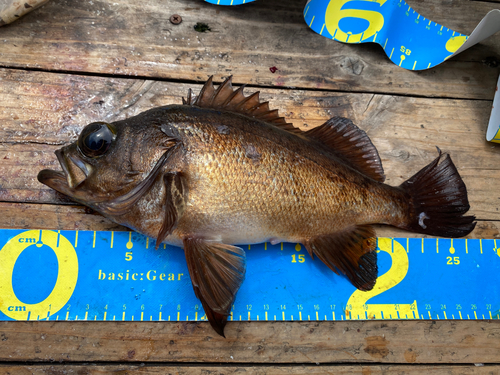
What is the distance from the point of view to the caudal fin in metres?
1.66

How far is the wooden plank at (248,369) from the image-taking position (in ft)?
4.92

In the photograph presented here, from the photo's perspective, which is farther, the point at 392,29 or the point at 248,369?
the point at 392,29

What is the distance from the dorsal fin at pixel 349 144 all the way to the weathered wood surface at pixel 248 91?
0.22 m

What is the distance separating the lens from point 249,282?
1658 mm

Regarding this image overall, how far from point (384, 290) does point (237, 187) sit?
100cm

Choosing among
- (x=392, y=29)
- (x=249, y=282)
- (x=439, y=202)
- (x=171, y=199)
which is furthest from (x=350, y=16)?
(x=249, y=282)

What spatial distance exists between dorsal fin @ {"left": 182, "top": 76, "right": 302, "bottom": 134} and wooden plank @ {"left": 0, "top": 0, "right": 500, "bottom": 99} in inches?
14.7

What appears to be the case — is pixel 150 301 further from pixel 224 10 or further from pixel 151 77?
pixel 224 10

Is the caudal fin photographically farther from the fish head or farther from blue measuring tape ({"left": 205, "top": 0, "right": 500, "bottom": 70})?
the fish head

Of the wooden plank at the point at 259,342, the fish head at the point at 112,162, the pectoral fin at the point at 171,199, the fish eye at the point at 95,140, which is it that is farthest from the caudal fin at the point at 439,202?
the fish eye at the point at 95,140

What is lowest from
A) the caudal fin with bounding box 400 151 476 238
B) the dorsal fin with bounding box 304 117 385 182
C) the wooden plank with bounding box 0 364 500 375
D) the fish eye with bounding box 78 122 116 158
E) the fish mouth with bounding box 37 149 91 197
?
the wooden plank with bounding box 0 364 500 375

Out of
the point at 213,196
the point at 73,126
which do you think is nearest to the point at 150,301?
the point at 213,196

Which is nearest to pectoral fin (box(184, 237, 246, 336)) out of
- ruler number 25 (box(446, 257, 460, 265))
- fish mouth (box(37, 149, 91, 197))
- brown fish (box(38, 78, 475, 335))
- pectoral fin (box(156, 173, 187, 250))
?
brown fish (box(38, 78, 475, 335))

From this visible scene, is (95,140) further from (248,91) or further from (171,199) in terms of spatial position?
(248,91)
